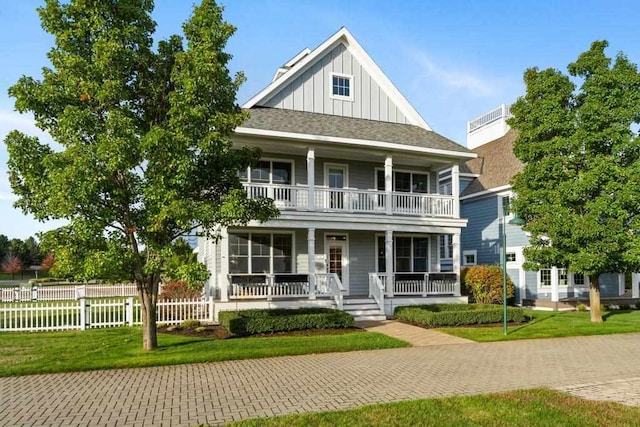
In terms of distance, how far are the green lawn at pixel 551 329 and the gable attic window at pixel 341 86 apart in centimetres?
1070

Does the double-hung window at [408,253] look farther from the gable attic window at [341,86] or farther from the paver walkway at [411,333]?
the gable attic window at [341,86]

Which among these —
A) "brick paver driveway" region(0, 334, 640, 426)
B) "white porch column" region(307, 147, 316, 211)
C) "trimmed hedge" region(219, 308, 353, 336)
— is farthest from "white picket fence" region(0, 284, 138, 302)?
"brick paver driveway" region(0, 334, 640, 426)

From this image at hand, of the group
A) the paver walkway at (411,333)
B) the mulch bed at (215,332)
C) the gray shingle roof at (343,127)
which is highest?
the gray shingle roof at (343,127)

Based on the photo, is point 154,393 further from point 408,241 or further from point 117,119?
point 408,241

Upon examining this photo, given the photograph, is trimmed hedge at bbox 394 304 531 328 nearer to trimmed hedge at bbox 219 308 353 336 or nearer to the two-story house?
the two-story house

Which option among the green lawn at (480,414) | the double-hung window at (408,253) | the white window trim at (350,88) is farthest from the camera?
the double-hung window at (408,253)

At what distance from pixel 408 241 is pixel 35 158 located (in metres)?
15.2

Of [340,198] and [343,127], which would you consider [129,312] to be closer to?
[340,198]

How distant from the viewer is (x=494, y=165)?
26125 mm

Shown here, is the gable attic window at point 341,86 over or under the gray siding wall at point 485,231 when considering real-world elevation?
over

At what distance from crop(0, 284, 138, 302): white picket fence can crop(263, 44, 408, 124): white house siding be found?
56.7ft

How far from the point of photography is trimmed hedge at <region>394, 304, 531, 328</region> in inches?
589

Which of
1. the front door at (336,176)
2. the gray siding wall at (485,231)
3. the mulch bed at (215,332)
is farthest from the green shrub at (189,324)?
the gray siding wall at (485,231)

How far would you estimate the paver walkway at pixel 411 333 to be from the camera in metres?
12.7
